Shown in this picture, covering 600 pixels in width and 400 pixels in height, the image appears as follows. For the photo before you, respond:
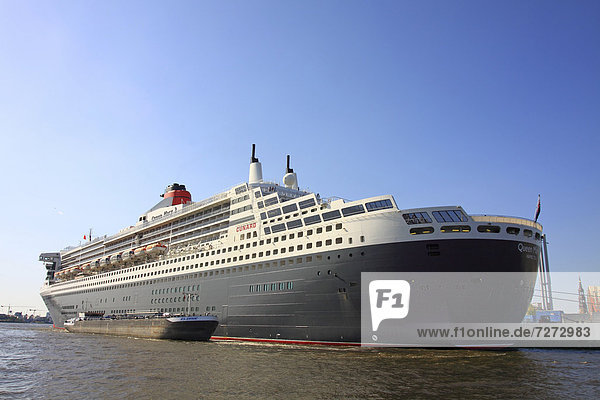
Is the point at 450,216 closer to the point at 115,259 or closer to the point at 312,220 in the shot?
the point at 312,220

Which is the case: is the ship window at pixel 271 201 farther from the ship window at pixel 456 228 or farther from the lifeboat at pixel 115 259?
the lifeboat at pixel 115 259

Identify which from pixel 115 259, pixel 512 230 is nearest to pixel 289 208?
pixel 512 230

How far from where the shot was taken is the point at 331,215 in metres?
29.8

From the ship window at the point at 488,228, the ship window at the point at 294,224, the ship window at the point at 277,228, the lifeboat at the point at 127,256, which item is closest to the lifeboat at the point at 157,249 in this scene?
the lifeboat at the point at 127,256

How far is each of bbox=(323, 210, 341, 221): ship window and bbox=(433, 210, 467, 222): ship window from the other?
6696mm

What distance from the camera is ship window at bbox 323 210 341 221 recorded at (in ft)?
96.8

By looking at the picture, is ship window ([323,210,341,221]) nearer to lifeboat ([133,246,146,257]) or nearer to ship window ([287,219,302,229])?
ship window ([287,219,302,229])

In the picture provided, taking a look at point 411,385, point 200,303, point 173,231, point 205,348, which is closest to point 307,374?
point 411,385

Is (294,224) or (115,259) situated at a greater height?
(294,224)

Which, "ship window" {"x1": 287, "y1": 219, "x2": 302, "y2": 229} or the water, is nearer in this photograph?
the water

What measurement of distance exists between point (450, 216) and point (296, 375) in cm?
1360

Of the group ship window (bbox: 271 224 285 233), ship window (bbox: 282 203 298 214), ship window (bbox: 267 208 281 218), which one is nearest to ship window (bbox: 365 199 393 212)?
ship window (bbox: 282 203 298 214)

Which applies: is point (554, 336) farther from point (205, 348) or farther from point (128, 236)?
point (128, 236)

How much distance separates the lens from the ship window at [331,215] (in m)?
29.5
